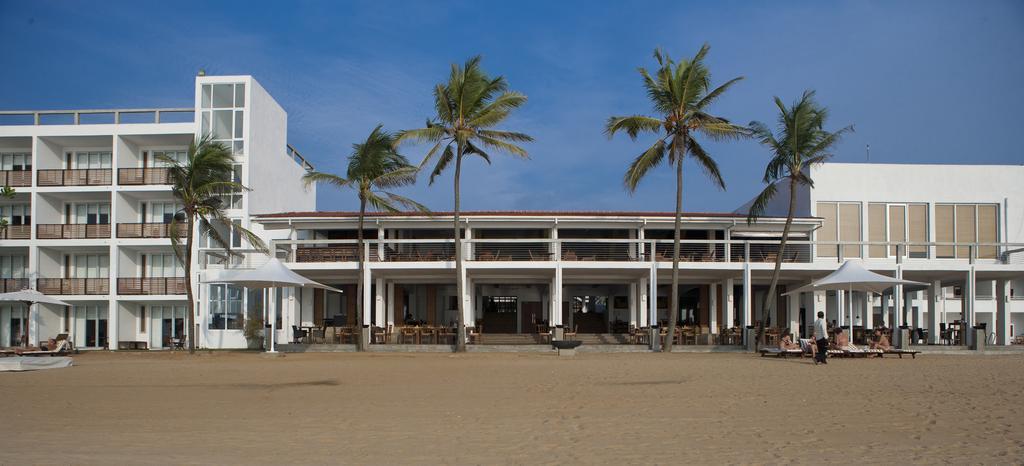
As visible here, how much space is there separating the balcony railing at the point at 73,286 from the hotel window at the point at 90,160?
4.84 meters

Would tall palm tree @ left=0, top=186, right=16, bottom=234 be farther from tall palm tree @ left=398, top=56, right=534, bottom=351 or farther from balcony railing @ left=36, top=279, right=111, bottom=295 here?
tall palm tree @ left=398, top=56, right=534, bottom=351

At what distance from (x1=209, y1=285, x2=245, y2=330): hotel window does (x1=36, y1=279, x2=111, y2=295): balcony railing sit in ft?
13.7

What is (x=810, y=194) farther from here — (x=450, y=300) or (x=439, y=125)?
(x=439, y=125)

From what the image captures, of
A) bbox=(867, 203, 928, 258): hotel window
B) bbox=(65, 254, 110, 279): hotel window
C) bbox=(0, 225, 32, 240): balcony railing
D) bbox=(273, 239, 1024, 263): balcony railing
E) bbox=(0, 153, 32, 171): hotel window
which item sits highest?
bbox=(0, 153, 32, 171): hotel window

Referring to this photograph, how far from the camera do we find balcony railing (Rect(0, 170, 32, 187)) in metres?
32.3

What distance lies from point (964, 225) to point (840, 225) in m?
5.65

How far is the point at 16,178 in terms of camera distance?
32406 mm

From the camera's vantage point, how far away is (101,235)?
3203 centimetres

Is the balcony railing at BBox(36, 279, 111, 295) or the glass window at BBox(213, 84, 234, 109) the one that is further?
the glass window at BBox(213, 84, 234, 109)

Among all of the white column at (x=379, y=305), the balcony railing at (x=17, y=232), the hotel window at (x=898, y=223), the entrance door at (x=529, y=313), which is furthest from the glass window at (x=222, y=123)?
the hotel window at (x=898, y=223)

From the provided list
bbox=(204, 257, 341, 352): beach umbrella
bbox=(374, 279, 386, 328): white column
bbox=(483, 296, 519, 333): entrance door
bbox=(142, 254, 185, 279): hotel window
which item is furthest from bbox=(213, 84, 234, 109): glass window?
bbox=(483, 296, 519, 333): entrance door

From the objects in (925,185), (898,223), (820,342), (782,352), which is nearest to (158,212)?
(782,352)

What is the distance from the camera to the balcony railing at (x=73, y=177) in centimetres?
3206

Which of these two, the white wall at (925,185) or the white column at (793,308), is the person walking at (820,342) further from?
the white wall at (925,185)
